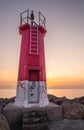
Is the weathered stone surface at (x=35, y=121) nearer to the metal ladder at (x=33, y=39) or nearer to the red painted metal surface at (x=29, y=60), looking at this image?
the red painted metal surface at (x=29, y=60)

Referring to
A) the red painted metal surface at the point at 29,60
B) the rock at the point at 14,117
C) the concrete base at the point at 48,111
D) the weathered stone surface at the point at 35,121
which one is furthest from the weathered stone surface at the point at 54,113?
the red painted metal surface at the point at 29,60

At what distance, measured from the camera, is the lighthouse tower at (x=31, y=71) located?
39.6ft

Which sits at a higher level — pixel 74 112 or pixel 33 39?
pixel 33 39

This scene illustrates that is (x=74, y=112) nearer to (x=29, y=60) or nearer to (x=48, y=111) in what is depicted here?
(x=48, y=111)

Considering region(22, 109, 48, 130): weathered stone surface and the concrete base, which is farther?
the concrete base

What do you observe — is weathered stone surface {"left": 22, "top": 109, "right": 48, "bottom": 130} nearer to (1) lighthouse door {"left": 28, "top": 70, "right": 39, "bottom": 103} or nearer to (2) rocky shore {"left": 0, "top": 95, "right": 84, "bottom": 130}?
(2) rocky shore {"left": 0, "top": 95, "right": 84, "bottom": 130}

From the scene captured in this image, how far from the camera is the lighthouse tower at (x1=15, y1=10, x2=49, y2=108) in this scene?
1208 centimetres

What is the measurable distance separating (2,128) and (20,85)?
4846mm

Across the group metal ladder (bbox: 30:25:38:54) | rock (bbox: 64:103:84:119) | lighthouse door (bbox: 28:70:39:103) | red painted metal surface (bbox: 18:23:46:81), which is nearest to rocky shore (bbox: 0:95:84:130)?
rock (bbox: 64:103:84:119)

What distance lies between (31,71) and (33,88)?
4.24 feet

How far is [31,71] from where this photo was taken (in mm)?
12438

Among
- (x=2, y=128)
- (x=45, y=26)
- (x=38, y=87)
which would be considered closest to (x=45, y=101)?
(x=38, y=87)

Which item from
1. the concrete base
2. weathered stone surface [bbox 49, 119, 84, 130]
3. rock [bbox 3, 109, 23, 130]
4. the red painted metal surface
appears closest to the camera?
weathered stone surface [bbox 49, 119, 84, 130]

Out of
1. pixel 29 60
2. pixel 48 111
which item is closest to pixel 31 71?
pixel 29 60
